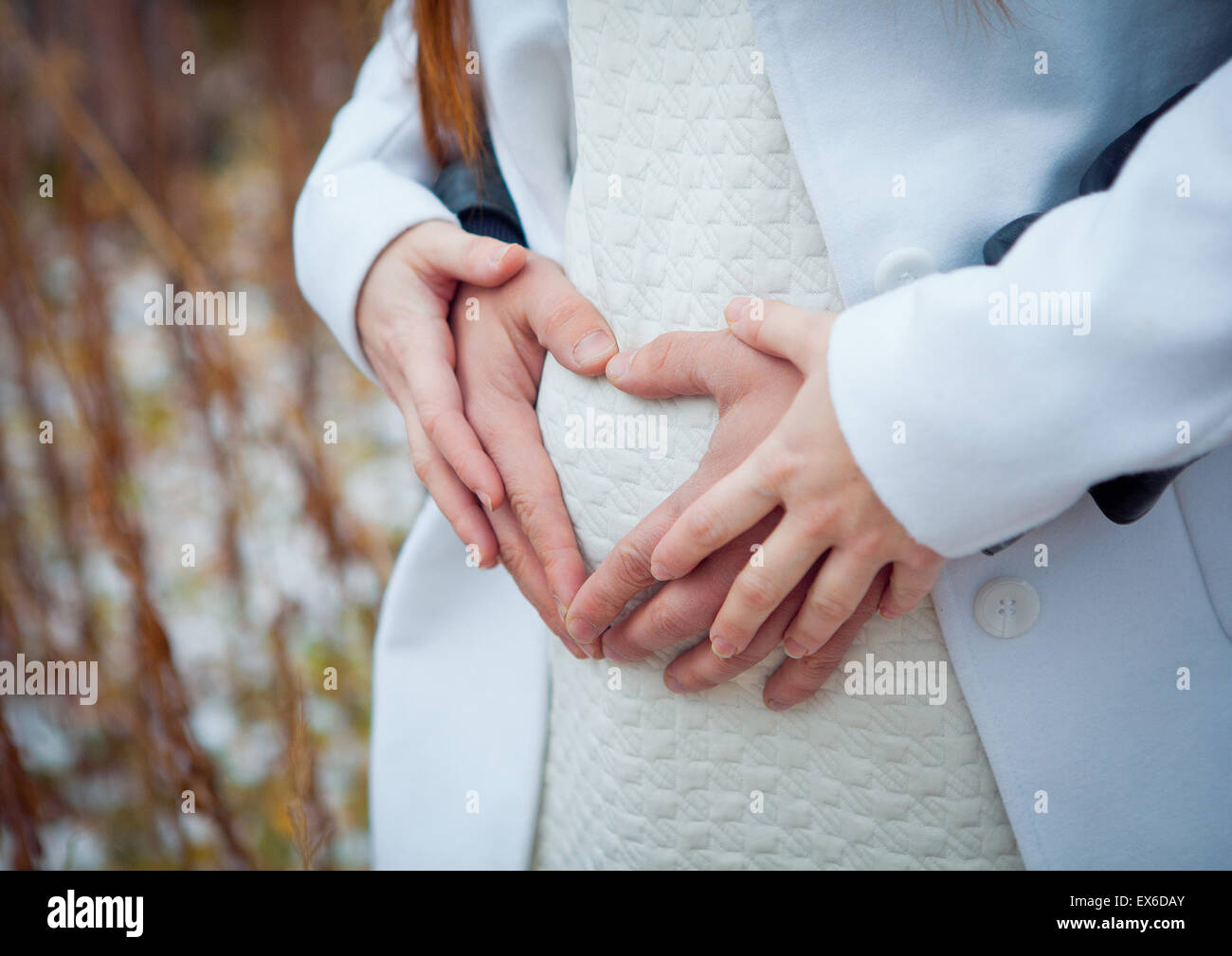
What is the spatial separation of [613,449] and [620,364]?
0.07 meters

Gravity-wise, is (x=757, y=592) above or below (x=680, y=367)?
below

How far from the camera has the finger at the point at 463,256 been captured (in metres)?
0.79

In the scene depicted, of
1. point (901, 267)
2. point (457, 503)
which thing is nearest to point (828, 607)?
point (901, 267)

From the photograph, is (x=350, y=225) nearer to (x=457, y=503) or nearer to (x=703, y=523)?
(x=457, y=503)

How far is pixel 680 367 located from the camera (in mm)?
640

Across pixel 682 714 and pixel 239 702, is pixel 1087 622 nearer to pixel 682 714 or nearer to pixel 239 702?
pixel 682 714

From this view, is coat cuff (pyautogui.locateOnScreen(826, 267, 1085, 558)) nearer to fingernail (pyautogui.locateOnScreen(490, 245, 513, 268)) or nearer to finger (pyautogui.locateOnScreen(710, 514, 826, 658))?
finger (pyautogui.locateOnScreen(710, 514, 826, 658))

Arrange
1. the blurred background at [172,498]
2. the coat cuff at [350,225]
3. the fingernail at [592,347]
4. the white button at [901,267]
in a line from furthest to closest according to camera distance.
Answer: the blurred background at [172,498], the coat cuff at [350,225], the fingernail at [592,347], the white button at [901,267]

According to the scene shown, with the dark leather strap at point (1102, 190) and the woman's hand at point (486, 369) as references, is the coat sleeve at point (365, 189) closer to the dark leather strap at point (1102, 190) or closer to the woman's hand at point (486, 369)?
the woman's hand at point (486, 369)

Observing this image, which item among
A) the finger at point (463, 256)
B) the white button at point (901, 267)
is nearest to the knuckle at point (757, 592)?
the white button at point (901, 267)

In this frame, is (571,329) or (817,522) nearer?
(817,522)

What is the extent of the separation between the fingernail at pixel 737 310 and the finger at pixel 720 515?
98 mm

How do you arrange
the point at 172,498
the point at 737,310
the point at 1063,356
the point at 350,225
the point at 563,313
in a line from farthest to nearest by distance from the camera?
the point at 172,498 → the point at 350,225 → the point at 563,313 → the point at 737,310 → the point at 1063,356
